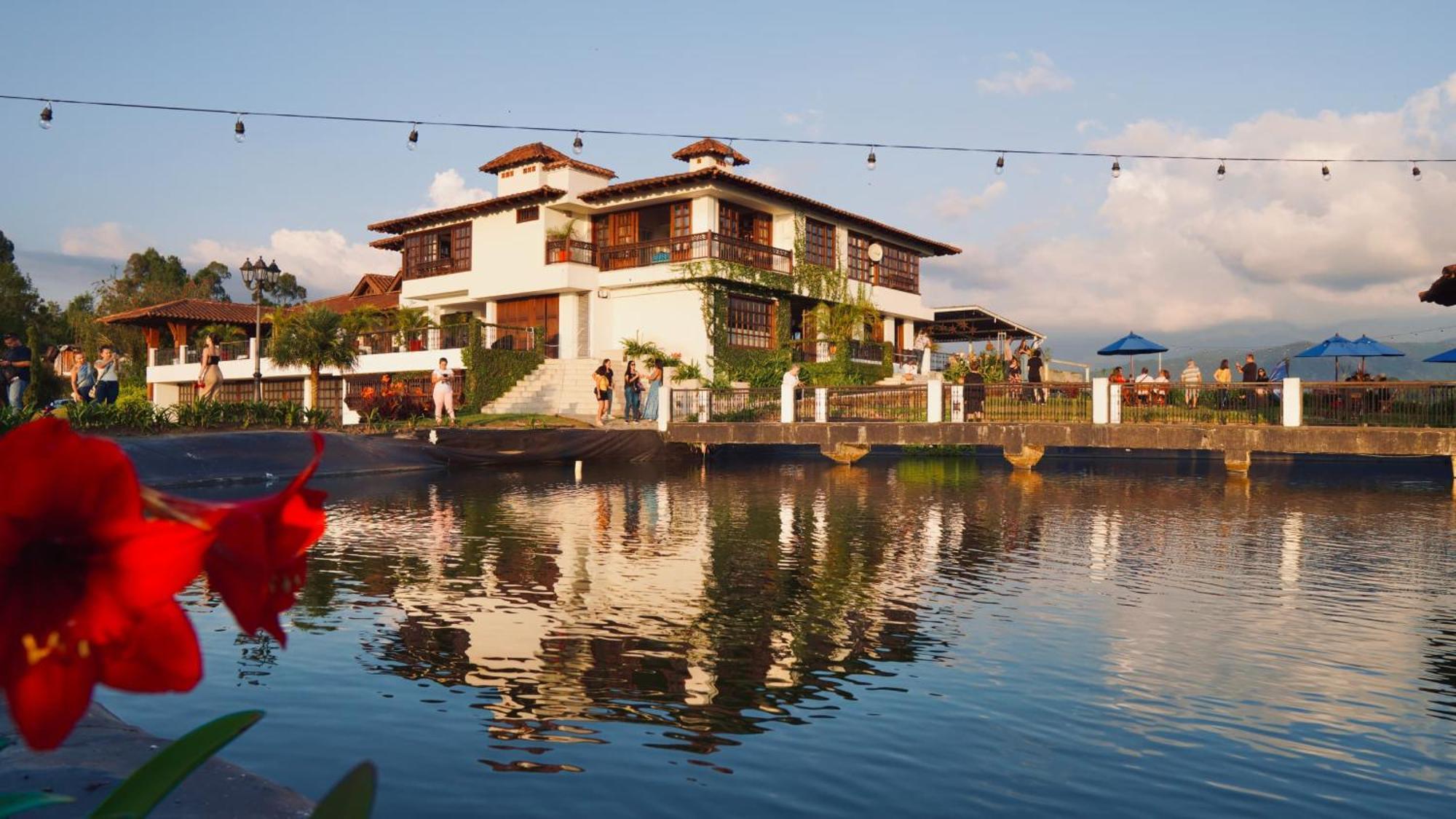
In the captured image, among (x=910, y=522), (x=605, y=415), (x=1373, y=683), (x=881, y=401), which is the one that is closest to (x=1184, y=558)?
(x=910, y=522)

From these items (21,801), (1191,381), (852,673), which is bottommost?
(852,673)

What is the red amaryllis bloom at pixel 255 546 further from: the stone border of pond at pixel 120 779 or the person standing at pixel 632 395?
the person standing at pixel 632 395

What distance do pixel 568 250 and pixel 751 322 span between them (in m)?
6.59

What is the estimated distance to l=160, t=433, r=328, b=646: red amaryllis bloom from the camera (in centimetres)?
82

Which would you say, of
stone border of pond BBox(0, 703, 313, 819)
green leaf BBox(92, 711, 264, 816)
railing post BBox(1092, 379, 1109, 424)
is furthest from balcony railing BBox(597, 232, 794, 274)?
green leaf BBox(92, 711, 264, 816)

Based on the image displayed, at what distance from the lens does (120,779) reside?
3242 millimetres

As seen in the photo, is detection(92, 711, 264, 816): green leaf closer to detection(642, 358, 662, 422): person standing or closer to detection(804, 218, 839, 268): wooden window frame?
detection(642, 358, 662, 422): person standing

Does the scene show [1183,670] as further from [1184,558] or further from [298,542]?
[298,542]

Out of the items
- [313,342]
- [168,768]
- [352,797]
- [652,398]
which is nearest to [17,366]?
[313,342]

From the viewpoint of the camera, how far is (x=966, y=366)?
119 ft

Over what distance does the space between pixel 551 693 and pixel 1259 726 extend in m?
3.53

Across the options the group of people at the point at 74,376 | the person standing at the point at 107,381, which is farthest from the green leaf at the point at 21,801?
the person standing at the point at 107,381

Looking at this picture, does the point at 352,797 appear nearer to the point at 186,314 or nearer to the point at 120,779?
the point at 120,779

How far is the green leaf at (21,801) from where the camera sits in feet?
3.92
